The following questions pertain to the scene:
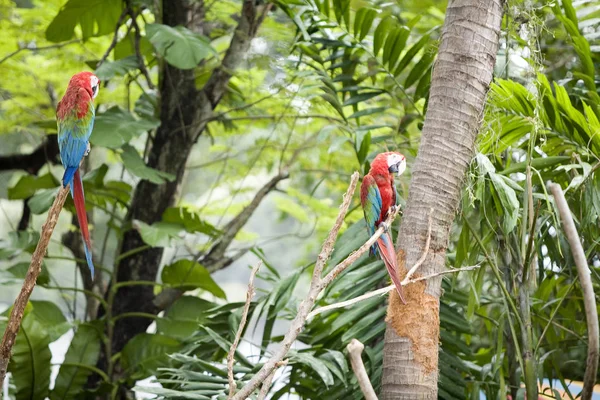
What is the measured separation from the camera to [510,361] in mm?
1694

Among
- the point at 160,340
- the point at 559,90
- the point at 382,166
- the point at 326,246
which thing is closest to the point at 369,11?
the point at 559,90

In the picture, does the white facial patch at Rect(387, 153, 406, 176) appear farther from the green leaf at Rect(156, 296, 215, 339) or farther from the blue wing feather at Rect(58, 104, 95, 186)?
the green leaf at Rect(156, 296, 215, 339)

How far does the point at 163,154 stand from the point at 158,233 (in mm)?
528

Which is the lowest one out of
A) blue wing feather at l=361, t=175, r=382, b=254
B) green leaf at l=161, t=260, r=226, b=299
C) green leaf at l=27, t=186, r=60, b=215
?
blue wing feather at l=361, t=175, r=382, b=254

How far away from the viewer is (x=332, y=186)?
351 centimetres

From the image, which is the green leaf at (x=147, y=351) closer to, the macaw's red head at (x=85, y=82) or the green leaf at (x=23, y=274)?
the green leaf at (x=23, y=274)

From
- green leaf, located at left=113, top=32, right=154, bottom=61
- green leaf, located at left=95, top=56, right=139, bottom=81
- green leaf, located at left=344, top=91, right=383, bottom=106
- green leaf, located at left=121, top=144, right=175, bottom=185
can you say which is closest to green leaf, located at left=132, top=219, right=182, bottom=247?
green leaf, located at left=121, top=144, right=175, bottom=185

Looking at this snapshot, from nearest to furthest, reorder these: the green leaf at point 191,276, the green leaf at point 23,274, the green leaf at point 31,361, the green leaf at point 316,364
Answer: the green leaf at point 316,364
the green leaf at point 31,361
the green leaf at point 23,274
the green leaf at point 191,276

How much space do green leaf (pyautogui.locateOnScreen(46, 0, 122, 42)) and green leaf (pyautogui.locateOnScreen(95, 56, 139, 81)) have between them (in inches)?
12.1

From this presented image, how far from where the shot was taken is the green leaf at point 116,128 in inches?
87.3

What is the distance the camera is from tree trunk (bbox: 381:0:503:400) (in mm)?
1210

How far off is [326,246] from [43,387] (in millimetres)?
1724

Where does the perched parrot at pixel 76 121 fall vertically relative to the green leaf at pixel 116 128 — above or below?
below

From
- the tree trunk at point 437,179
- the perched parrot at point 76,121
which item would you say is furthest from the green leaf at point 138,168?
the tree trunk at point 437,179
